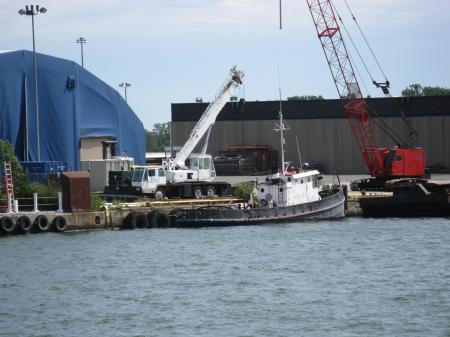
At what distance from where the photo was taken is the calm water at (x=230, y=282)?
39688 millimetres

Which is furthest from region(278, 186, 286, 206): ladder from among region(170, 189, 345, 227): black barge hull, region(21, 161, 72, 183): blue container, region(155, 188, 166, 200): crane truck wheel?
region(21, 161, 72, 183): blue container

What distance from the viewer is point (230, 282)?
47.8 meters

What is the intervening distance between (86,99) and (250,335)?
55.1m

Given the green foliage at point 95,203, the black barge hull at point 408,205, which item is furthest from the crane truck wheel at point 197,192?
the black barge hull at point 408,205

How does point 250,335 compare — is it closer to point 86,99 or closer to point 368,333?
point 368,333

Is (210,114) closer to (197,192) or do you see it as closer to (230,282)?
(197,192)

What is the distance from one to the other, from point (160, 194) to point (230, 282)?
2929 cm

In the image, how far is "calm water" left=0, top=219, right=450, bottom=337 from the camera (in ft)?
130

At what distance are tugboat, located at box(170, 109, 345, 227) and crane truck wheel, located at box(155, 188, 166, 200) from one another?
22.8 feet

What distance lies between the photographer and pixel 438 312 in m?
40.9

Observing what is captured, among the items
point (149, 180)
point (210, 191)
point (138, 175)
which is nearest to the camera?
point (149, 180)

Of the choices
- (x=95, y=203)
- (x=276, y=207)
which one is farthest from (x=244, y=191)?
(x=95, y=203)

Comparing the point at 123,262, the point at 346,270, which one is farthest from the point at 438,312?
the point at 123,262

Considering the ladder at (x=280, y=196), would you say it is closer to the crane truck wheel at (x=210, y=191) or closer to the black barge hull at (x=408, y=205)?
the black barge hull at (x=408, y=205)
